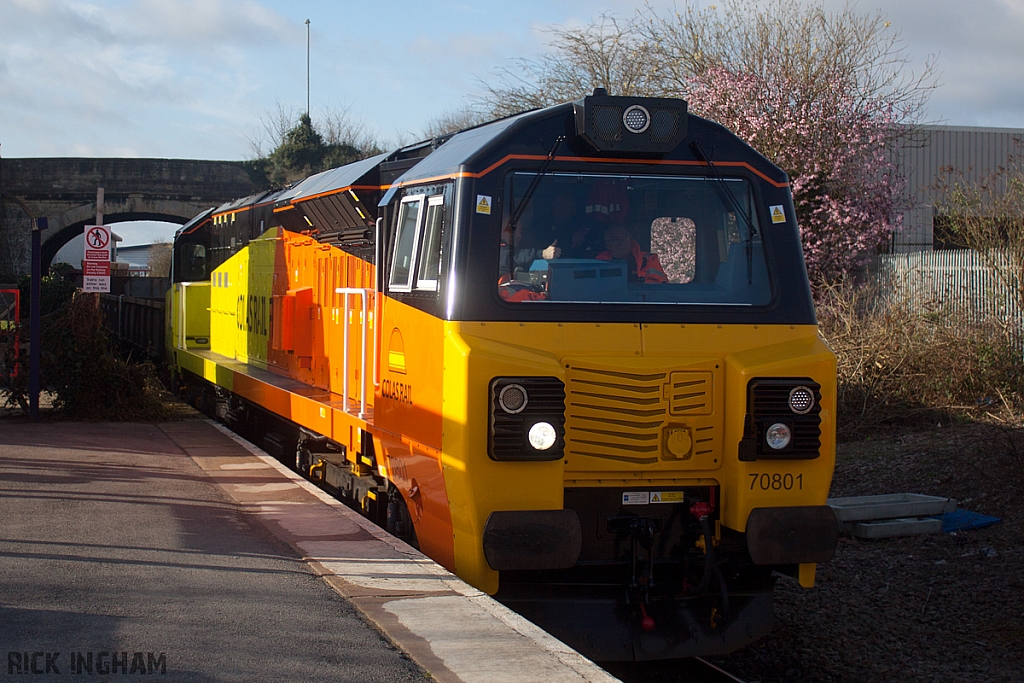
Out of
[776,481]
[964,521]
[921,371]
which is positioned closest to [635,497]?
[776,481]

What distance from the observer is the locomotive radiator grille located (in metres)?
5.34

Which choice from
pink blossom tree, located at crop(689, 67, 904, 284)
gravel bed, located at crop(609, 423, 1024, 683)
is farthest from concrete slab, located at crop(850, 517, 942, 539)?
pink blossom tree, located at crop(689, 67, 904, 284)

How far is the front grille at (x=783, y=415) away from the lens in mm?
5387

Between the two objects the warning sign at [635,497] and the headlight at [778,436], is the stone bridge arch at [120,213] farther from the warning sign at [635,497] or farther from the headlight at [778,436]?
the headlight at [778,436]

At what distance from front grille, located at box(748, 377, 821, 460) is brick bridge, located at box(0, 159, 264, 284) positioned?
112 ft

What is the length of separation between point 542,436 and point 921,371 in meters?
9.52

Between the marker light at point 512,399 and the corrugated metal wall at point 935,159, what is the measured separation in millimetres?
19142

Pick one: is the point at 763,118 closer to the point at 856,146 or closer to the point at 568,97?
the point at 856,146

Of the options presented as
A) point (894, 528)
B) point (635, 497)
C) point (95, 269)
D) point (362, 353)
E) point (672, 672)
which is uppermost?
point (95, 269)

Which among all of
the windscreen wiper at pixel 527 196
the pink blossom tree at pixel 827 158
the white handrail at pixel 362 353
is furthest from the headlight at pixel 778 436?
the pink blossom tree at pixel 827 158

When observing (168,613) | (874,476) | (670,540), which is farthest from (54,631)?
(874,476)

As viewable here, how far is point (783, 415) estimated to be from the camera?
5.43 meters

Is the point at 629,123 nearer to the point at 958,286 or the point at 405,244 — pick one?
the point at 405,244

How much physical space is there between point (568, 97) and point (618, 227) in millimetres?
19827
